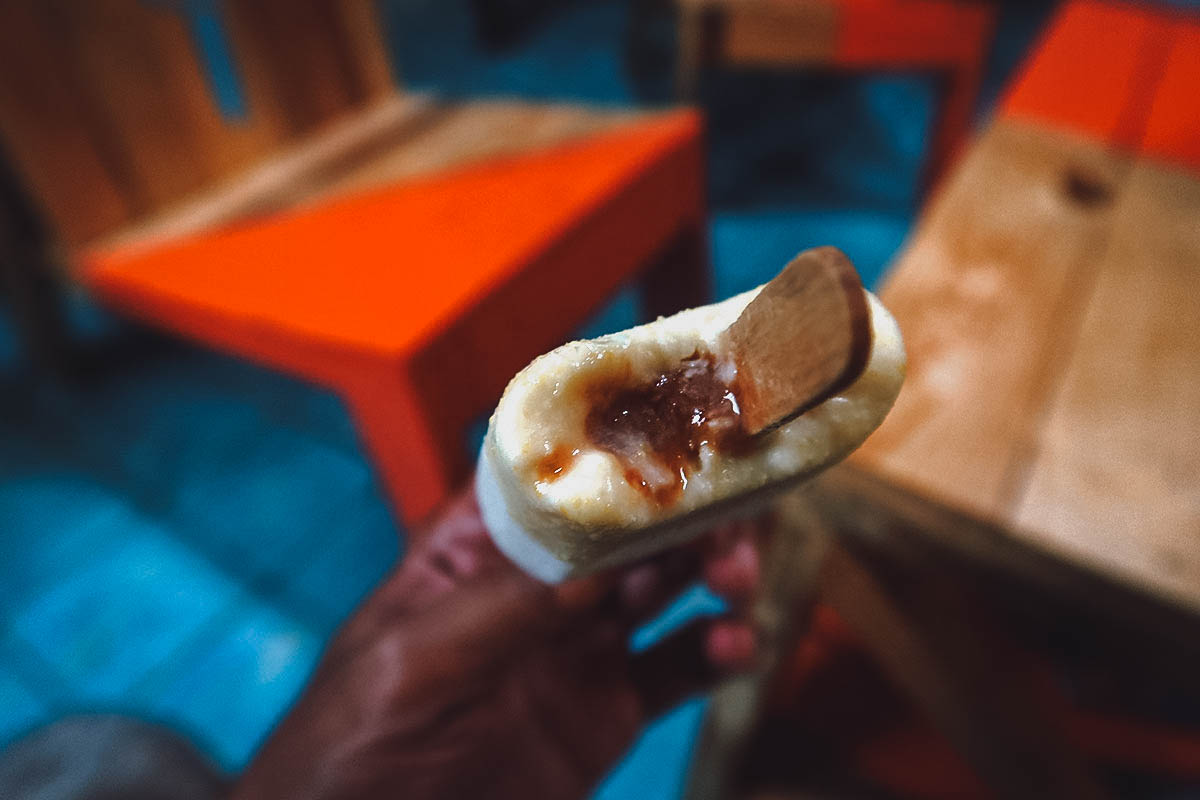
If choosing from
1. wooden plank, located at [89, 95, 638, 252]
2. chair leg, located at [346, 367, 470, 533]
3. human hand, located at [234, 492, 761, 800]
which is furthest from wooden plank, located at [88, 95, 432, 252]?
human hand, located at [234, 492, 761, 800]

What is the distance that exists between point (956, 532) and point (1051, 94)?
1.15m

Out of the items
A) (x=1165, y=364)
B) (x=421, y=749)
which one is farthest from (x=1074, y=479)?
(x=421, y=749)

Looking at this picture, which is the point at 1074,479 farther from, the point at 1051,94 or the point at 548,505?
the point at 1051,94

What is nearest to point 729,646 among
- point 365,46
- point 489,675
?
point 489,675

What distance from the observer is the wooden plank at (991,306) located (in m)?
0.72

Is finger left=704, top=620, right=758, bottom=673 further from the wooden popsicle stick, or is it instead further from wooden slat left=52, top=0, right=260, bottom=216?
wooden slat left=52, top=0, right=260, bottom=216

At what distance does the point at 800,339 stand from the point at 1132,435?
24.0 inches

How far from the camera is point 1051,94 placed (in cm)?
141

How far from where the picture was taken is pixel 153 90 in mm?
1404

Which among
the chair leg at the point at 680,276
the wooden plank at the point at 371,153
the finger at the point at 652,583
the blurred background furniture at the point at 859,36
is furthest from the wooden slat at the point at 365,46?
the finger at the point at 652,583

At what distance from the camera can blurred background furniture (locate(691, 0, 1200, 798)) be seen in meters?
0.67

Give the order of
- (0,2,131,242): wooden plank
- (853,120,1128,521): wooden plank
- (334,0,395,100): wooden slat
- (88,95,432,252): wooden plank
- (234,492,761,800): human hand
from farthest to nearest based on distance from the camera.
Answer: (334,0,395,100): wooden slat, (88,95,432,252): wooden plank, (0,2,131,242): wooden plank, (853,120,1128,521): wooden plank, (234,492,761,800): human hand

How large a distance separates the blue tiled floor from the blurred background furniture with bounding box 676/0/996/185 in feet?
1.73

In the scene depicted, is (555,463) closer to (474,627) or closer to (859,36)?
(474,627)
